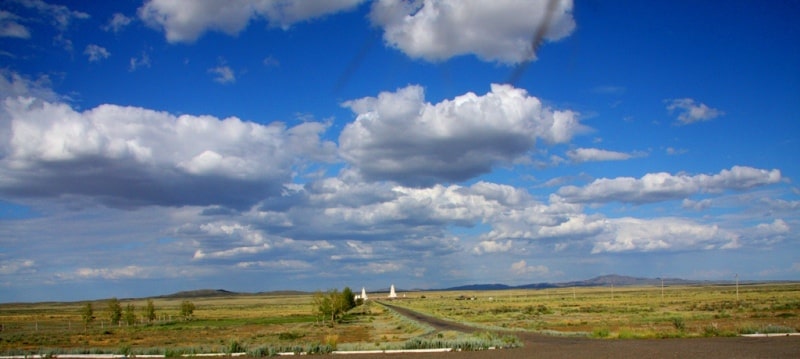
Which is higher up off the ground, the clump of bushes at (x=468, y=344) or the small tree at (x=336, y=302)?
the clump of bushes at (x=468, y=344)

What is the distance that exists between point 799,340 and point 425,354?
15.0 meters

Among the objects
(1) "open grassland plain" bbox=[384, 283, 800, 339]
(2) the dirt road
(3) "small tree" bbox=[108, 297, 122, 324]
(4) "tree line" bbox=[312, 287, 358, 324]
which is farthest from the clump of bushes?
(3) "small tree" bbox=[108, 297, 122, 324]

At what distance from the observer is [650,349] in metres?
23.1

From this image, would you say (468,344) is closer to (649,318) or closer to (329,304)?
(649,318)

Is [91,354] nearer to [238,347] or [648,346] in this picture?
[238,347]

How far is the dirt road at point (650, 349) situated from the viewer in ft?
68.7

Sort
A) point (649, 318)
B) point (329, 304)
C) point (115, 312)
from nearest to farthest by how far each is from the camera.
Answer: point (649, 318), point (329, 304), point (115, 312)

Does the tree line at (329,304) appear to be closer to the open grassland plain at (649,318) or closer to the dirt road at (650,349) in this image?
the open grassland plain at (649,318)

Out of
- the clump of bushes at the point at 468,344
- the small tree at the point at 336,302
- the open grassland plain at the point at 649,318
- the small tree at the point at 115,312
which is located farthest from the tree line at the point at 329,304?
the clump of bushes at the point at 468,344

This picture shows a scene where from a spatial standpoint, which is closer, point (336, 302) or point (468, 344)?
point (468, 344)

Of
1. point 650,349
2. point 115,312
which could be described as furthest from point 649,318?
point 115,312

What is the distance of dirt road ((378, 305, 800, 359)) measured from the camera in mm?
20953

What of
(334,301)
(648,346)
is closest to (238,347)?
(648,346)

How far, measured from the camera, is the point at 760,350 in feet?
70.1
